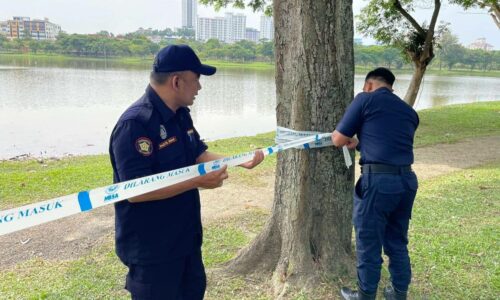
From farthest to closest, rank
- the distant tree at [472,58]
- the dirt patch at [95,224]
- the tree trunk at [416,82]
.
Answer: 1. the distant tree at [472,58]
2. the tree trunk at [416,82]
3. the dirt patch at [95,224]

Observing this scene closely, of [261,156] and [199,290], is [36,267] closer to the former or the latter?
[199,290]

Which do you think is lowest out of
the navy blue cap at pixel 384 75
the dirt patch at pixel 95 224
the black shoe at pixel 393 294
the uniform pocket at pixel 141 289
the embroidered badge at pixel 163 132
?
the dirt patch at pixel 95 224

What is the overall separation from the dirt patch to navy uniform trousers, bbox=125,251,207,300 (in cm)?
237

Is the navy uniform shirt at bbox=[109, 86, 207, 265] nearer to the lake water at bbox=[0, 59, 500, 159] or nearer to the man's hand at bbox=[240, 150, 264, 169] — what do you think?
the man's hand at bbox=[240, 150, 264, 169]

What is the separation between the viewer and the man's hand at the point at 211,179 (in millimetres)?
2369

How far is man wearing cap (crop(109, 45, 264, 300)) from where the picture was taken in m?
2.15

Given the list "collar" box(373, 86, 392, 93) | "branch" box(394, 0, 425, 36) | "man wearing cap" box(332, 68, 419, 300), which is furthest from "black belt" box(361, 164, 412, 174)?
"branch" box(394, 0, 425, 36)

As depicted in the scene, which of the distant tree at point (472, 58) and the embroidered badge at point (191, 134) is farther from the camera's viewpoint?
the distant tree at point (472, 58)

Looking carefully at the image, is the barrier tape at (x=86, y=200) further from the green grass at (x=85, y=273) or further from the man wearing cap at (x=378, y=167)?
the green grass at (x=85, y=273)

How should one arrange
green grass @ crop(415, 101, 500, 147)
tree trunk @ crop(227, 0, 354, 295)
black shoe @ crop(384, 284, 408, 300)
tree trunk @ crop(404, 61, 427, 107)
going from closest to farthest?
1. tree trunk @ crop(227, 0, 354, 295)
2. black shoe @ crop(384, 284, 408, 300)
3. green grass @ crop(415, 101, 500, 147)
4. tree trunk @ crop(404, 61, 427, 107)

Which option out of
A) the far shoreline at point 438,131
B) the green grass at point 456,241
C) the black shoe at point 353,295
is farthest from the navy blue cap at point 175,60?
the far shoreline at point 438,131

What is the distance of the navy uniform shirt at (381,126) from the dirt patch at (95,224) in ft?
9.72

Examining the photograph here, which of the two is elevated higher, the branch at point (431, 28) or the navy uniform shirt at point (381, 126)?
the branch at point (431, 28)

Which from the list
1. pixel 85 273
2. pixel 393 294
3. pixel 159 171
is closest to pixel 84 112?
pixel 85 273
